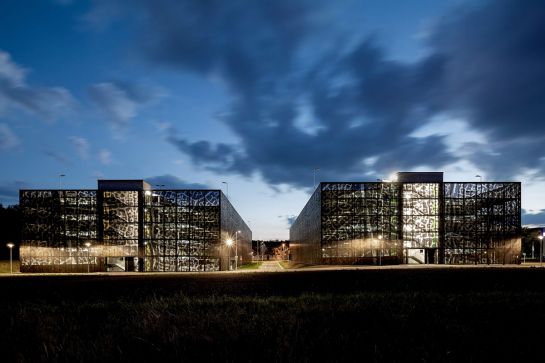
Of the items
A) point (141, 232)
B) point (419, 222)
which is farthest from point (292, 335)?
point (419, 222)

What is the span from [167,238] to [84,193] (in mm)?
16703

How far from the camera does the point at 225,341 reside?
4078 mm

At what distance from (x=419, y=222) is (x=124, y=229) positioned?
5409 centimetres

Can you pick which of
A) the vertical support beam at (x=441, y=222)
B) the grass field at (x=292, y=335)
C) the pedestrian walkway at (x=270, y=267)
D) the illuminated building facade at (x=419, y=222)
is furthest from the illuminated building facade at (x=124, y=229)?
the grass field at (x=292, y=335)

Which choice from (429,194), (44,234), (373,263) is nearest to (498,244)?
(429,194)

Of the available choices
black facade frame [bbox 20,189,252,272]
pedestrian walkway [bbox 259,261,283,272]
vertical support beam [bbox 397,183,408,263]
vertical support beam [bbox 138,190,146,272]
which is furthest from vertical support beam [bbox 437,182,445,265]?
vertical support beam [bbox 138,190,146,272]

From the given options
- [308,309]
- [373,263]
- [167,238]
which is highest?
[308,309]

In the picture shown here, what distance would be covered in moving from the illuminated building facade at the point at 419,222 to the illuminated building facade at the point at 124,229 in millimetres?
21241

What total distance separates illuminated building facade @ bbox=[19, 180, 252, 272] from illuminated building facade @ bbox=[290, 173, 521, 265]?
21.2 m

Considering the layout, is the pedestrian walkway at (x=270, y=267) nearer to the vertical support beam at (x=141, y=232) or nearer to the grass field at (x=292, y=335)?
the vertical support beam at (x=141, y=232)

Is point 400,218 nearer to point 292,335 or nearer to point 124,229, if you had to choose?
point 124,229

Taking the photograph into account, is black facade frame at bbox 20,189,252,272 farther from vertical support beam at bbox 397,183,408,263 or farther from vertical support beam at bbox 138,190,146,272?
vertical support beam at bbox 397,183,408,263

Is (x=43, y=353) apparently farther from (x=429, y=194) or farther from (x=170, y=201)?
(x=429, y=194)

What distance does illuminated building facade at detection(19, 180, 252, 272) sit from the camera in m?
63.5
